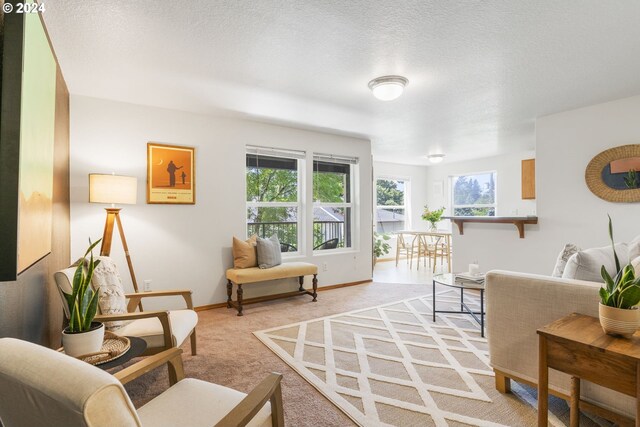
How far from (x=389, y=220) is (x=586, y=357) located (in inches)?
266

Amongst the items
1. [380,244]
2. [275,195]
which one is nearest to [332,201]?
[275,195]

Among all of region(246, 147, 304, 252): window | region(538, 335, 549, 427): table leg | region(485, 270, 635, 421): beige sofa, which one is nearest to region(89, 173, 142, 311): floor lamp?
region(246, 147, 304, 252): window

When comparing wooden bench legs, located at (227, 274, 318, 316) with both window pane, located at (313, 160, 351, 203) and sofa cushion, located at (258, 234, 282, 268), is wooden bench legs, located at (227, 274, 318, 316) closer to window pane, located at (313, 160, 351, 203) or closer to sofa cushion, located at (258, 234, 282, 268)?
sofa cushion, located at (258, 234, 282, 268)

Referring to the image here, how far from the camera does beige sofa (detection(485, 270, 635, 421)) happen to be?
1653 millimetres

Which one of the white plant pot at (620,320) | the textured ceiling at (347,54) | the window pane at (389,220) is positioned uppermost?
the textured ceiling at (347,54)

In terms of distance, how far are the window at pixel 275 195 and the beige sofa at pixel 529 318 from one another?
308cm

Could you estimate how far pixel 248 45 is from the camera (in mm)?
2332

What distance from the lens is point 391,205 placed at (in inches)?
320

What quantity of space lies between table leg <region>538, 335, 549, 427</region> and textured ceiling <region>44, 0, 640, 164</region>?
1.86m

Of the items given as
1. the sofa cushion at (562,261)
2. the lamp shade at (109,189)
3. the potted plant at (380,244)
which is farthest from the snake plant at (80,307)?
the potted plant at (380,244)

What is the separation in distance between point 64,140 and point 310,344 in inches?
110

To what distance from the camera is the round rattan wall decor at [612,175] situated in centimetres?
338

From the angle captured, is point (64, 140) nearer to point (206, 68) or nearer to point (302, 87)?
point (206, 68)

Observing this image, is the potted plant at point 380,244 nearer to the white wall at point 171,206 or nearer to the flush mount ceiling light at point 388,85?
the white wall at point 171,206
